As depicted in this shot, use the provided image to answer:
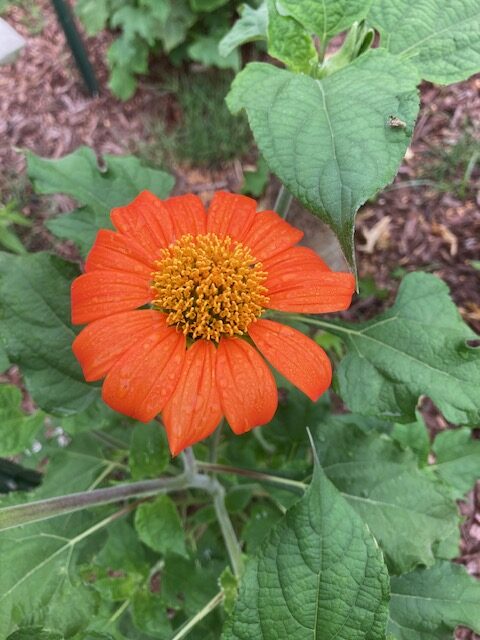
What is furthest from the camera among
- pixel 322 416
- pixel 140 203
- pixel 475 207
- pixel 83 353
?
pixel 475 207

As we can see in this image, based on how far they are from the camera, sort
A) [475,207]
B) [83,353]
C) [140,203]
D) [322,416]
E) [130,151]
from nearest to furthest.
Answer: [83,353] < [140,203] < [322,416] < [475,207] < [130,151]

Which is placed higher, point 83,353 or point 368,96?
point 368,96

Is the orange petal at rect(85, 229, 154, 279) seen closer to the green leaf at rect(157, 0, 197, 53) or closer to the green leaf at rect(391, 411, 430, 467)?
the green leaf at rect(391, 411, 430, 467)

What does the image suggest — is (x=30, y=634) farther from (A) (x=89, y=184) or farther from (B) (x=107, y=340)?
(A) (x=89, y=184)

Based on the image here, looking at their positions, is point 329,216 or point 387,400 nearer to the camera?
point 329,216

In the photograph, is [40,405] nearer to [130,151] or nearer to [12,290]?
[12,290]

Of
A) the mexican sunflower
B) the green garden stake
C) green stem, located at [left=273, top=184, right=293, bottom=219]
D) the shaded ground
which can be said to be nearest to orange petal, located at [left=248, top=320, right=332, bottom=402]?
the mexican sunflower

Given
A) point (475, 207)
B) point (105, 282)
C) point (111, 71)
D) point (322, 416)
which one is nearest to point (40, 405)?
point (105, 282)
